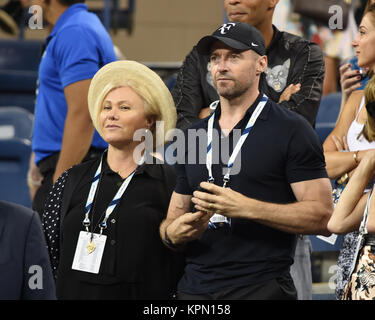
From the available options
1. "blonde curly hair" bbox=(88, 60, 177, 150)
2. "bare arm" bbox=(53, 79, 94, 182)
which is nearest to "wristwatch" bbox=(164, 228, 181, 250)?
"blonde curly hair" bbox=(88, 60, 177, 150)

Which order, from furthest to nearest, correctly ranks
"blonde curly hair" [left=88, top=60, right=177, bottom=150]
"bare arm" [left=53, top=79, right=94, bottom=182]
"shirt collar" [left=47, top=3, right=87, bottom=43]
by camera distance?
"shirt collar" [left=47, top=3, right=87, bottom=43], "bare arm" [left=53, top=79, right=94, bottom=182], "blonde curly hair" [left=88, top=60, right=177, bottom=150]

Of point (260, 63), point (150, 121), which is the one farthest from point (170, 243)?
point (260, 63)

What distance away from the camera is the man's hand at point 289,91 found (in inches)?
133

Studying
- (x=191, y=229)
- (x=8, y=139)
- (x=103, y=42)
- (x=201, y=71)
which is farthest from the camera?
(x=8, y=139)

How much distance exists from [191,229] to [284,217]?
1.12 feet

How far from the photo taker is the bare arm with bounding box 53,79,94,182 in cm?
377

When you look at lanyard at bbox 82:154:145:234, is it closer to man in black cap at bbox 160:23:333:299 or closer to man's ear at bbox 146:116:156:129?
man's ear at bbox 146:116:156:129

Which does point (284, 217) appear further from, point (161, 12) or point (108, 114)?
point (161, 12)

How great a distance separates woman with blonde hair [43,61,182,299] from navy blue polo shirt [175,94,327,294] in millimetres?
251

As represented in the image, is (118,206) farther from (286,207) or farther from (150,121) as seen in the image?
(286,207)

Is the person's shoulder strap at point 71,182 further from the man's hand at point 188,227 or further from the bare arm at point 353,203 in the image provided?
the bare arm at point 353,203

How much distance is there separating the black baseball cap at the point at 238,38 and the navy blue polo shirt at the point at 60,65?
0.98 meters
